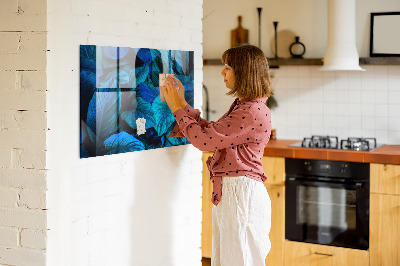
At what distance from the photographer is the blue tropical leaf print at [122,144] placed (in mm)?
2631

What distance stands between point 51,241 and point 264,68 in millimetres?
1230

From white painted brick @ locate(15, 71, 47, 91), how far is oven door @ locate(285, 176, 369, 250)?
2527 millimetres

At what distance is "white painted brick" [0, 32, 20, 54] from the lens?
2.34m

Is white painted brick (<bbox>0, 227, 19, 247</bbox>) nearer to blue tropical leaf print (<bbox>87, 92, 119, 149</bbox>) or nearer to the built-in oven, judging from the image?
blue tropical leaf print (<bbox>87, 92, 119, 149</bbox>)

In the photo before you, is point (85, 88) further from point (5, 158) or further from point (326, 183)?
point (326, 183)

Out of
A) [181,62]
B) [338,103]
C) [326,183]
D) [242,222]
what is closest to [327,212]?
[326,183]

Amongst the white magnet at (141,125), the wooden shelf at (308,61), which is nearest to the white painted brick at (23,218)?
the white magnet at (141,125)

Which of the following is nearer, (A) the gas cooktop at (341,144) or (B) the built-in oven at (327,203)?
(B) the built-in oven at (327,203)

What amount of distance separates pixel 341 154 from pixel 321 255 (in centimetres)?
76

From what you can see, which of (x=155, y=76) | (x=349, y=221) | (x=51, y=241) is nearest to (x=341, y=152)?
(x=349, y=221)

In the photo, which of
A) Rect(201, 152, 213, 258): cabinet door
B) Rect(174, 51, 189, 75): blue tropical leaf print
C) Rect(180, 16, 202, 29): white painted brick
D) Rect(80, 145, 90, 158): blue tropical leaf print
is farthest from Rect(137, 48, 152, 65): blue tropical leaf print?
Rect(201, 152, 213, 258): cabinet door

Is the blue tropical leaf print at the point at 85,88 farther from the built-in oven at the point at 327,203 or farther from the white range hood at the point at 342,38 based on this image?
the white range hood at the point at 342,38

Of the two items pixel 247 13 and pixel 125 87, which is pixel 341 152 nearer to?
pixel 247 13

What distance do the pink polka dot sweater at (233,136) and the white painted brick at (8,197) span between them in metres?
0.80
